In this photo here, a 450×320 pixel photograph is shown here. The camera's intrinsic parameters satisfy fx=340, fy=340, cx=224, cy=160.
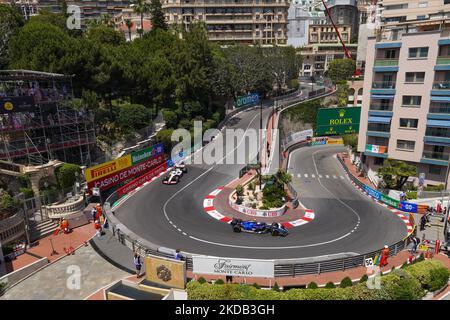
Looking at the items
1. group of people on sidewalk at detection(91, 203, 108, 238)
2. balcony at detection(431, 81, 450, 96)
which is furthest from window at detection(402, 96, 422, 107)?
group of people on sidewalk at detection(91, 203, 108, 238)

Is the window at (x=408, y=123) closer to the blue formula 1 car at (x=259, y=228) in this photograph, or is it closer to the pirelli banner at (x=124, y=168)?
the blue formula 1 car at (x=259, y=228)

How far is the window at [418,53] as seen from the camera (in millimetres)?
38344

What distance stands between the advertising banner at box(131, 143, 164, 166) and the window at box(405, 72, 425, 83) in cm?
3097

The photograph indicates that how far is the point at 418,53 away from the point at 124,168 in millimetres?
35741

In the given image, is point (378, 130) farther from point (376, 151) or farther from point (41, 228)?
point (41, 228)

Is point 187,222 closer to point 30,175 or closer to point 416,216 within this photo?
point 30,175

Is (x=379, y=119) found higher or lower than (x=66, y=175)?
higher

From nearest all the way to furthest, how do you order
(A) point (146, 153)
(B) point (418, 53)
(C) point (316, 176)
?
(B) point (418, 53), (A) point (146, 153), (C) point (316, 176)

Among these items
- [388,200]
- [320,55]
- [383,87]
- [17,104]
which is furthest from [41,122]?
[320,55]

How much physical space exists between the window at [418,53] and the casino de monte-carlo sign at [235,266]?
106 feet

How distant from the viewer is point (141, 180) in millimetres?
39406

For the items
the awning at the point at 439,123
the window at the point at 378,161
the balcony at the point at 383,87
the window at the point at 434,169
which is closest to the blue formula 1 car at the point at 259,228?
the awning at the point at 439,123

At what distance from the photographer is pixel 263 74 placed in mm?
78312

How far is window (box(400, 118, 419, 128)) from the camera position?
40.7m
